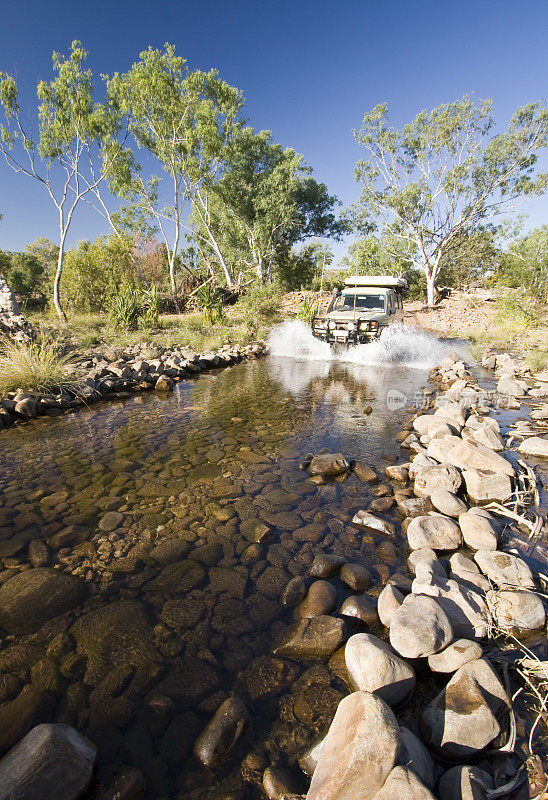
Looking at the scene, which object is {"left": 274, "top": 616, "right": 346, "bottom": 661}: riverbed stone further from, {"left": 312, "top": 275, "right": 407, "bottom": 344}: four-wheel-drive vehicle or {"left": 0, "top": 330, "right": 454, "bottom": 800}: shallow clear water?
{"left": 312, "top": 275, "right": 407, "bottom": 344}: four-wheel-drive vehicle

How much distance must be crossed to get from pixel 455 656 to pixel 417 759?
26.0 inches

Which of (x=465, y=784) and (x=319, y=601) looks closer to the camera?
(x=465, y=784)

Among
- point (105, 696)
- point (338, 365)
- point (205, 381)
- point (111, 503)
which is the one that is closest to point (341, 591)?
point (105, 696)

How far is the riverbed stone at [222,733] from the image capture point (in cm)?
171

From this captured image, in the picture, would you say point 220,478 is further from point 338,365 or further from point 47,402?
point 338,365

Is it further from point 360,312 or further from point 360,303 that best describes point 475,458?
point 360,303

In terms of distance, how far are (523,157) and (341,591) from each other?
106 feet

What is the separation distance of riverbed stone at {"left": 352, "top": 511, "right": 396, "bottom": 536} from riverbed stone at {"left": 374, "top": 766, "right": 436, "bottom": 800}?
6.84ft

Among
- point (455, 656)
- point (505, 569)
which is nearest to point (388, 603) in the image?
point (455, 656)

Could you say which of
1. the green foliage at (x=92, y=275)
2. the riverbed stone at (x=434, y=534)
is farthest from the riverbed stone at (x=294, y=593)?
the green foliage at (x=92, y=275)

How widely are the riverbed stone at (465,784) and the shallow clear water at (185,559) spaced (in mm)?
609

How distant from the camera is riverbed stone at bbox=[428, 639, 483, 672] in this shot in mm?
1996

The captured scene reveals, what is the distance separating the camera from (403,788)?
130 cm

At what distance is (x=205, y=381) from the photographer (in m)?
9.99
